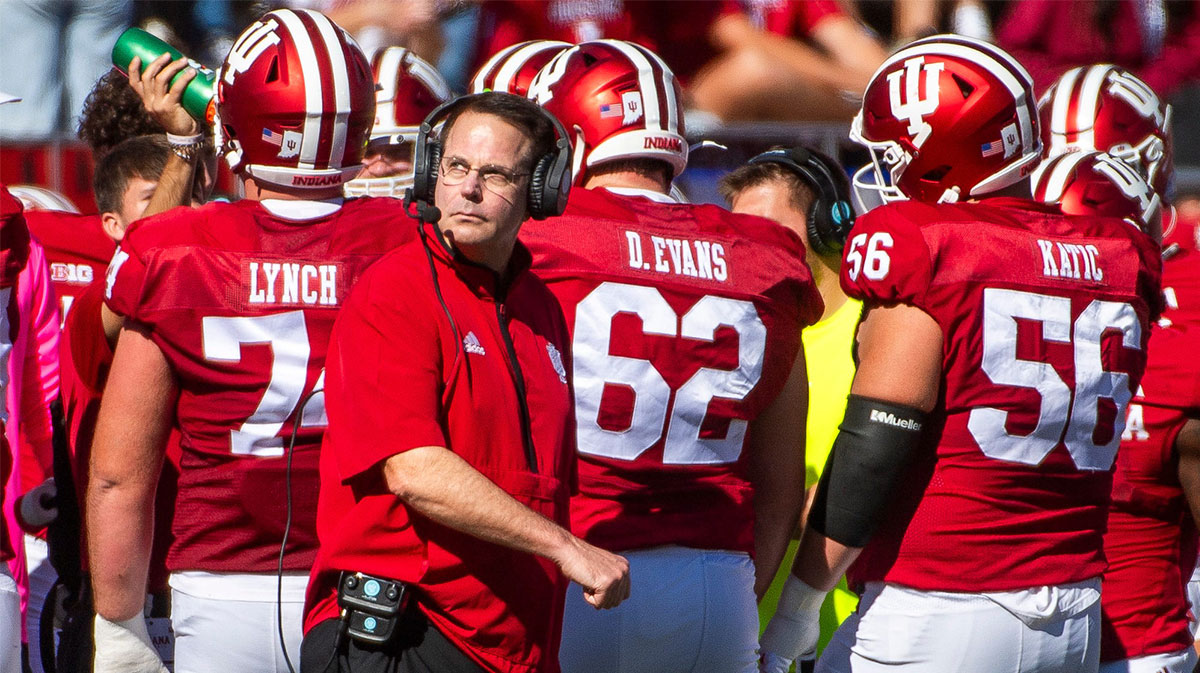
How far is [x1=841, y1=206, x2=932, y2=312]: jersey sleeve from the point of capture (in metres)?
3.41

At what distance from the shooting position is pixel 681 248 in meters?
3.63

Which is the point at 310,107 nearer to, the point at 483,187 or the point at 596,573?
the point at 483,187

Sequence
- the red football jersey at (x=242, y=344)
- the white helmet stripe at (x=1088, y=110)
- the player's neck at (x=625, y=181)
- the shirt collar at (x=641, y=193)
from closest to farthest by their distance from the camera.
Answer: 1. the red football jersey at (x=242, y=344)
2. the shirt collar at (x=641, y=193)
3. the player's neck at (x=625, y=181)
4. the white helmet stripe at (x=1088, y=110)

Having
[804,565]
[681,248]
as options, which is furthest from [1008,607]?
[681,248]

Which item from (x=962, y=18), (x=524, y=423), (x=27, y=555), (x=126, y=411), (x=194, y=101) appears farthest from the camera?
(x=962, y=18)

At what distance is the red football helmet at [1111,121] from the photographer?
5422mm

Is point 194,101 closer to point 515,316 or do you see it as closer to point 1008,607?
point 515,316

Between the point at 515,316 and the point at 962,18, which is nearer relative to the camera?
the point at 515,316

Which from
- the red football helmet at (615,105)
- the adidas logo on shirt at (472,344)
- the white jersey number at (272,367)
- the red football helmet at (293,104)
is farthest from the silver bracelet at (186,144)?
the adidas logo on shirt at (472,344)

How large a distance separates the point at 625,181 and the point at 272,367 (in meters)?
1.14

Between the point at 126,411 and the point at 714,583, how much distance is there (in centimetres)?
150

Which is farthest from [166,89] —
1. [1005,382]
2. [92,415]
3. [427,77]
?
[1005,382]

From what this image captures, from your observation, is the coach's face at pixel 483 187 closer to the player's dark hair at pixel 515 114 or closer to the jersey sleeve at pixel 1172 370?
the player's dark hair at pixel 515 114

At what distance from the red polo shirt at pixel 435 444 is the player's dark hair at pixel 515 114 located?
0.29 metres
